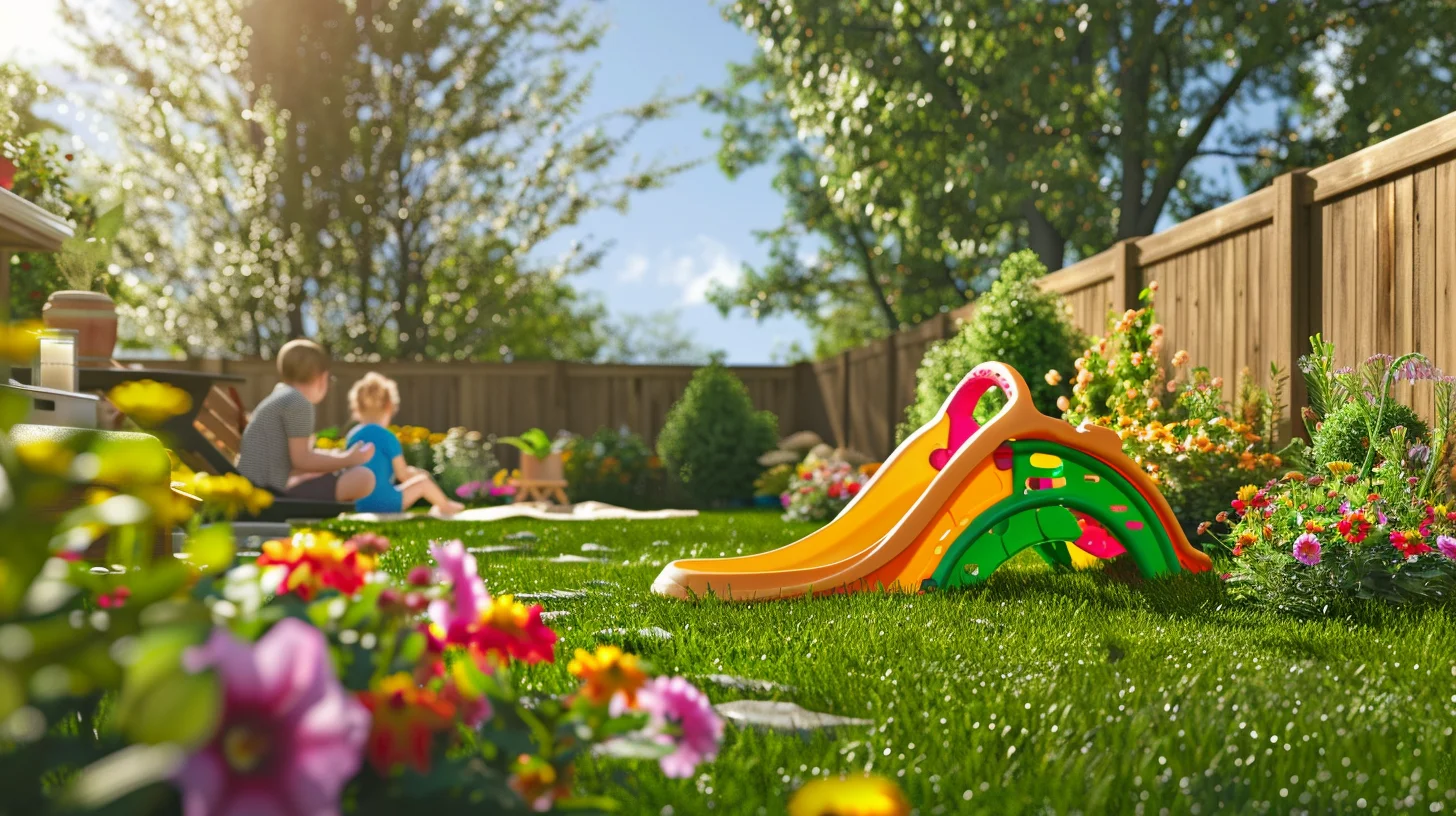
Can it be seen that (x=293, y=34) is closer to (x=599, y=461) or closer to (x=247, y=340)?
(x=247, y=340)

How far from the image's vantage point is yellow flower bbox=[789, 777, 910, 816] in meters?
0.81

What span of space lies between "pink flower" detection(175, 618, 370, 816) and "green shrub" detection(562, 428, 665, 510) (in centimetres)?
1028

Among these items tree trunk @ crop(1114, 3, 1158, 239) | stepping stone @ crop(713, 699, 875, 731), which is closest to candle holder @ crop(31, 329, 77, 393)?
stepping stone @ crop(713, 699, 875, 731)

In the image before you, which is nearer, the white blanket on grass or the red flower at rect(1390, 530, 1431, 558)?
the red flower at rect(1390, 530, 1431, 558)

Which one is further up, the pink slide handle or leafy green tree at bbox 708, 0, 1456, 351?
leafy green tree at bbox 708, 0, 1456, 351

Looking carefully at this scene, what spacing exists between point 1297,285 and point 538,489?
7.10 m

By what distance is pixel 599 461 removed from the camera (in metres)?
11.5

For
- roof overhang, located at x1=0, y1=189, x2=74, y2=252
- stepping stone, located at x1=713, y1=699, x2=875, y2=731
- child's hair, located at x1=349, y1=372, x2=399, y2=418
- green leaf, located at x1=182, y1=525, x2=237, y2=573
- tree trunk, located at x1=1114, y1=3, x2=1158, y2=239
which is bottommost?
stepping stone, located at x1=713, y1=699, x2=875, y2=731

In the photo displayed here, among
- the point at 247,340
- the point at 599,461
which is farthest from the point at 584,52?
the point at 599,461

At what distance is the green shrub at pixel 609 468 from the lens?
11.4 metres

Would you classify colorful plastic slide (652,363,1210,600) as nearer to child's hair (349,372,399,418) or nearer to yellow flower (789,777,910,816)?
yellow flower (789,777,910,816)

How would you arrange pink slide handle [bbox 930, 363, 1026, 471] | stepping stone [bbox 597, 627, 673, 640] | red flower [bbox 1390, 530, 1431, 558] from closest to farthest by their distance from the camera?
stepping stone [bbox 597, 627, 673, 640] < red flower [bbox 1390, 530, 1431, 558] < pink slide handle [bbox 930, 363, 1026, 471]

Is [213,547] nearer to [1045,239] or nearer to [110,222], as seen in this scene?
[110,222]

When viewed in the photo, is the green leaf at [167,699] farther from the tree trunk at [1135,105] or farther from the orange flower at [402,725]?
the tree trunk at [1135,105]
